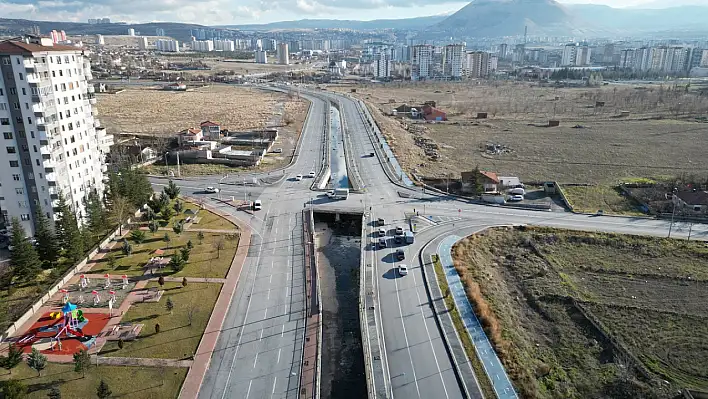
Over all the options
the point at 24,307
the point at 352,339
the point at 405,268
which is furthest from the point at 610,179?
the point at 24,307

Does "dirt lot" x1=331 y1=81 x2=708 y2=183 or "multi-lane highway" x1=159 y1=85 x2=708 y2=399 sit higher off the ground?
"dirt lot" x1=331 y1=81 x2=708 y2=183

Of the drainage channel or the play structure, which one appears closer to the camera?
the drainage channel

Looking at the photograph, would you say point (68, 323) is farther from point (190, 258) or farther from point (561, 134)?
point (561, 134)

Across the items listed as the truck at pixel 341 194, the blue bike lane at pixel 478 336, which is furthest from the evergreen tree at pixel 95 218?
the blue bike lane at pixel 478 336

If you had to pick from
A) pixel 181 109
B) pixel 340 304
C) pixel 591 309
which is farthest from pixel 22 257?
pixel 181 109

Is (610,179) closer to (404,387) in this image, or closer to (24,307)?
(404,387)

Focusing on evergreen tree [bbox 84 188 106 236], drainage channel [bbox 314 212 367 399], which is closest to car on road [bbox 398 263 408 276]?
drainage channel [bbox 314 212 367 399]

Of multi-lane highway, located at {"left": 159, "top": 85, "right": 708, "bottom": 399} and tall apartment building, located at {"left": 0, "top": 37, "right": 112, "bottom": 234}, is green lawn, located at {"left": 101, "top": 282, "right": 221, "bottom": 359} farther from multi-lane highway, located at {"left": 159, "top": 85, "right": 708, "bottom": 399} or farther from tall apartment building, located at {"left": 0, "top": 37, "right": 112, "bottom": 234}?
tall apartment building, located at {"left": 0, "top": 37, "right": 112, "bottom": 234}
